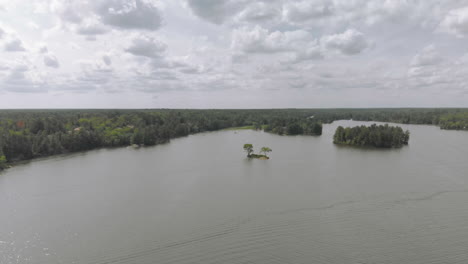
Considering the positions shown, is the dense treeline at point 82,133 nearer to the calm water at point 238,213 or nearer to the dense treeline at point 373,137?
the calm water at point 238,213

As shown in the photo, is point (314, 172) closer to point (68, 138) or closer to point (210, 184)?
point (210, 184)

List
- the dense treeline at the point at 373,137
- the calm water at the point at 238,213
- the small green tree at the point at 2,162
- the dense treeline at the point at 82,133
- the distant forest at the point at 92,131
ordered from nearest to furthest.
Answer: the calm water at the point at 238,213 → the small green tree at the point at 2,162 → the dense treeline at the point at 82,133 → the distant forest at the point at 92,131 → the dense treeline at the point at 373,137

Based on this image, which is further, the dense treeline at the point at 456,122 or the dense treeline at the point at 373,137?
the dense treeline at the point at 456,122

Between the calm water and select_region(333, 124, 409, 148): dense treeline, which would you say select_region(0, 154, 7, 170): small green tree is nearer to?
the calm water

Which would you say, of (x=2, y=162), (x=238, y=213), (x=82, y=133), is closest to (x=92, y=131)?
(x=82, y=133)

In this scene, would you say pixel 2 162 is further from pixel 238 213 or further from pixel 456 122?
pixel 456 122

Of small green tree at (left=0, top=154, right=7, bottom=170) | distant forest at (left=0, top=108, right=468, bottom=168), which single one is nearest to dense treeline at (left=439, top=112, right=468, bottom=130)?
distant forest at (left=0, top=108, right=468, bottom=168)

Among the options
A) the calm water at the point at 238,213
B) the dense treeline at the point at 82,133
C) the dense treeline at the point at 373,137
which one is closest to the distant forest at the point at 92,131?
the dense treeline at the point at 82,133
